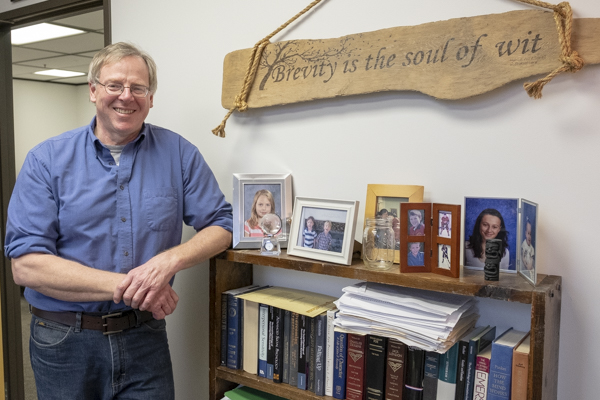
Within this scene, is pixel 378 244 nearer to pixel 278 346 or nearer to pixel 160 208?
pixel 278 346

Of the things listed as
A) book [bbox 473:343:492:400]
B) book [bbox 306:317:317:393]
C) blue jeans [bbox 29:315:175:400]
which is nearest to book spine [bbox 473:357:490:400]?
book [bbox 473:343:492:400]

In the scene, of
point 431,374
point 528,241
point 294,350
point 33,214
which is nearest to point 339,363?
point 294,350

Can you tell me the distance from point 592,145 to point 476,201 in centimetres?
29

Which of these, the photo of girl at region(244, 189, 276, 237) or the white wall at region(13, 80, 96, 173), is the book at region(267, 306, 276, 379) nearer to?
the photo of girl at region(244, 189, 276, 237)

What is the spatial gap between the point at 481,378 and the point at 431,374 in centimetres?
12

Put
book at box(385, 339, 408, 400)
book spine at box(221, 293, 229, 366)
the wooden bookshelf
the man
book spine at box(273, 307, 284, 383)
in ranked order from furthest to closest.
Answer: book spine at box(221, 293, 229, 366) < book spine at box(273, 307, 284, 383) < the man < book at box(385, 339, 408, 400) < the wooden bookshelf

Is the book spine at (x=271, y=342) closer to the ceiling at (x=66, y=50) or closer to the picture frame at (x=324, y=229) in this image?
the picture frame at (x=324, y=229)

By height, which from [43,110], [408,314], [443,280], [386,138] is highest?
[43,110]

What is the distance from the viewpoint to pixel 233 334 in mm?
1538

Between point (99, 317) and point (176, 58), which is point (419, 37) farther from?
point (99, 317)

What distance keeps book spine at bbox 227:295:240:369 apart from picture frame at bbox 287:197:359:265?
29cm

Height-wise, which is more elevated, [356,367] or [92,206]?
[92,206]

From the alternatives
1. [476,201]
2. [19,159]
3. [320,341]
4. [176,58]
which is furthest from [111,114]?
[19,159]

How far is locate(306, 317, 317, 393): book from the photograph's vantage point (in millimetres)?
1386
